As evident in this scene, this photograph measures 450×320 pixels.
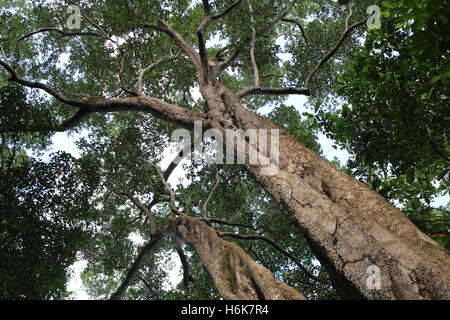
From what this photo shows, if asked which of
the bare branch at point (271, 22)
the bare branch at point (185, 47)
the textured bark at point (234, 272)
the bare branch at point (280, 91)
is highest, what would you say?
the bare branch at point (271, 22)

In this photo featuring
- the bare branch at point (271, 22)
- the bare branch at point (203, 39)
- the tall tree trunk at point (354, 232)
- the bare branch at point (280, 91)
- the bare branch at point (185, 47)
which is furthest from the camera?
the bare branch at point (271, 22)

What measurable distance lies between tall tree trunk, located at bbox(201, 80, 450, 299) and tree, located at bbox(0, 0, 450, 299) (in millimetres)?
12

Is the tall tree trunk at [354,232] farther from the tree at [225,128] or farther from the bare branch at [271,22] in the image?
the bare branch at [271,22]

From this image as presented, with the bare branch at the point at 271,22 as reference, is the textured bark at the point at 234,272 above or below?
below

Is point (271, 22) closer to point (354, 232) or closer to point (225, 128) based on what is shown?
point (225, 128)

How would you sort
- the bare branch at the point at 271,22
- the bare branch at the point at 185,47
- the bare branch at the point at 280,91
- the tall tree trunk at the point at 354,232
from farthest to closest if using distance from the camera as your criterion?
the bare branch at the point at 271,22 < the bare branch at the point at 185,47 < the bare branch at the point at 280,91 < the tall tree trunk at the point at 354,232

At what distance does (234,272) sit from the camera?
4512mm

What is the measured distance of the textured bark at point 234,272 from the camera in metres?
3.93

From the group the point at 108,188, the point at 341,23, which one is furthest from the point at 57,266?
the point at 341,23

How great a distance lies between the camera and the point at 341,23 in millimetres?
10492

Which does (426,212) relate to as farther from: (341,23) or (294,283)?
(341,23)

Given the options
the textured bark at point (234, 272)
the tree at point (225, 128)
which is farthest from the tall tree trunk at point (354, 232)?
the textured bark at point (234, 272)

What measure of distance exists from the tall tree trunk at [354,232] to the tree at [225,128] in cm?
1
